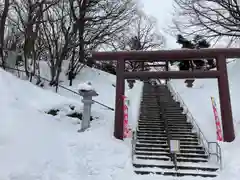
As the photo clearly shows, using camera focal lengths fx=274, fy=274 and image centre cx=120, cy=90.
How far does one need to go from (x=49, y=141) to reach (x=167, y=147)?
4.95 meters

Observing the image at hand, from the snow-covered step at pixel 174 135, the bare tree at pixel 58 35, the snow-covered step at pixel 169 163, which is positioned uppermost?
the bare tree at pixel 58 35

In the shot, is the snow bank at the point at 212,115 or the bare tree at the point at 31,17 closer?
the snow bank at the point at 212,115

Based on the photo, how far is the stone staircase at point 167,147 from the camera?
387 inches

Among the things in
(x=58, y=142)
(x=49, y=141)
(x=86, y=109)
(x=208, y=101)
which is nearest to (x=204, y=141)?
(x=86, y=109)

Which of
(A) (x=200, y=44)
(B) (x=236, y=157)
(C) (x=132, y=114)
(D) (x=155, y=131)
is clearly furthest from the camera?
(A) (x=200, y=44)

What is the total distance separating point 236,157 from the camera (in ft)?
32.2

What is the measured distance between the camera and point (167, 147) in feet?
38.5

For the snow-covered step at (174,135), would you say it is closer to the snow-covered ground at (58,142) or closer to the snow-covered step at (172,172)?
the snow-covered ground at (58,142)

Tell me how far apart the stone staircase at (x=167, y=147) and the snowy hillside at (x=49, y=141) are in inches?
37.1

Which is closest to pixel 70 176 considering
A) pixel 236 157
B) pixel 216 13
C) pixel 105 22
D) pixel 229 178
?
pixel 229 178

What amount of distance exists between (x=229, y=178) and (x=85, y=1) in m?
17.8

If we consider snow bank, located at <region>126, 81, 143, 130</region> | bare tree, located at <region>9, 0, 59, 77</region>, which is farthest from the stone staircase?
bare tree, located at <region>9, 0, 59, 77</region>

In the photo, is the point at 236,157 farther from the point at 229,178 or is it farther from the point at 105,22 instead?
the point at 105,22

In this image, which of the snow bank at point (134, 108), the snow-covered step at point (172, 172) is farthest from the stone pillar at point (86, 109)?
the snow-covered step at point (172, 172)
